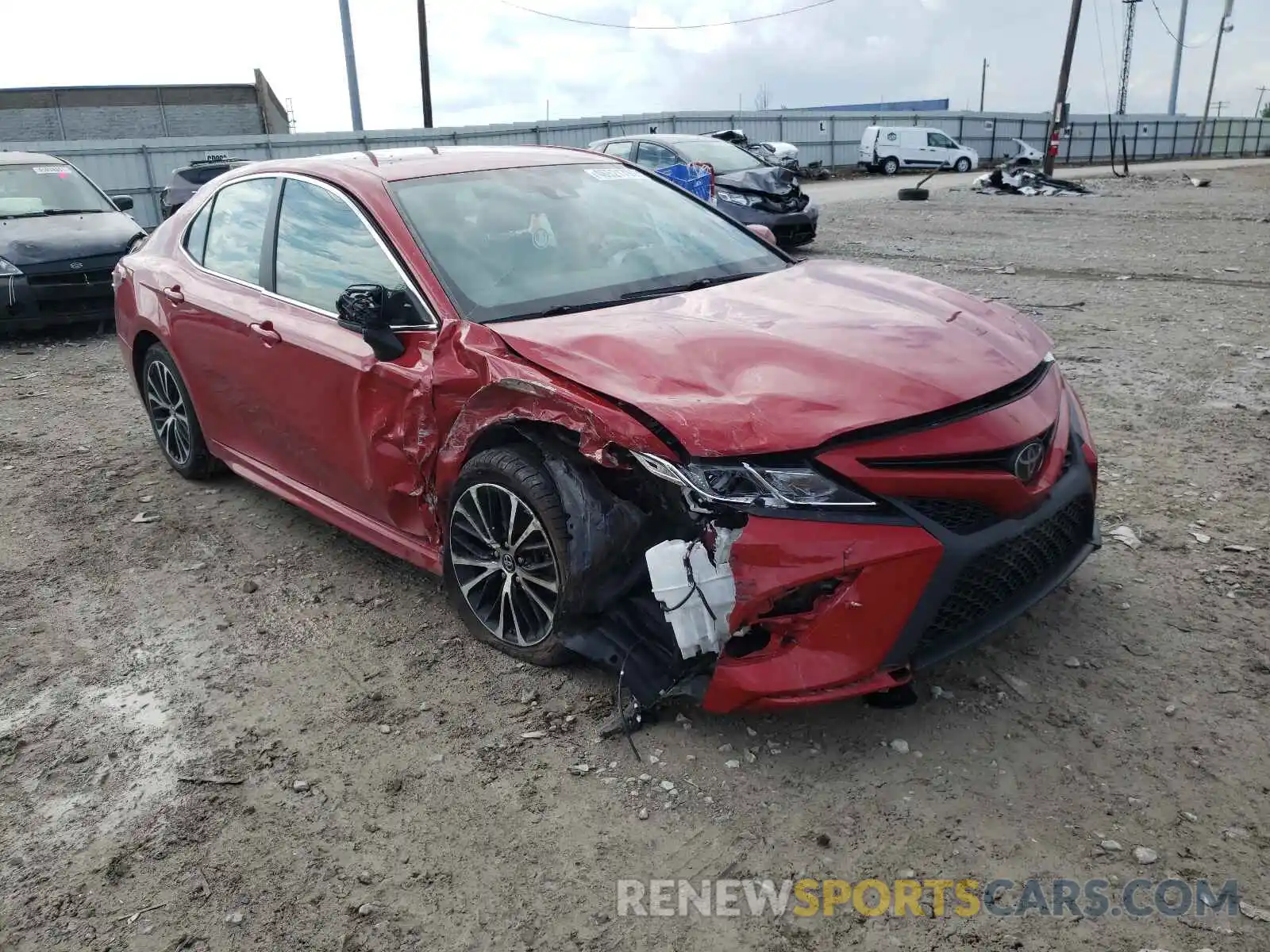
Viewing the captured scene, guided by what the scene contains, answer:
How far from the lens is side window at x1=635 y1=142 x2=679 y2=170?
13.1 m

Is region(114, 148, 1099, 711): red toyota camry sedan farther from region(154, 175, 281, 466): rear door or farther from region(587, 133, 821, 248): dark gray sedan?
region(587, 133, 821, 248): dark gray sedan

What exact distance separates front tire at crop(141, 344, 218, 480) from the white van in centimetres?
3344

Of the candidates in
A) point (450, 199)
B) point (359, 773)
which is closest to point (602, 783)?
point (359, 773)

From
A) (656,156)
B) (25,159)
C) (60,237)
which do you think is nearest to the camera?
(60,237)

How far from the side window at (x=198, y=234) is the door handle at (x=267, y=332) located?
0.96 metres

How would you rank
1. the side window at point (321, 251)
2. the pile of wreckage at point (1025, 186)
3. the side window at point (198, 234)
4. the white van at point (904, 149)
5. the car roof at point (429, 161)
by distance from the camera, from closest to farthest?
the side window at point (321, 251) → the car roof at point (429, 161) → the side window at point (198, 234) → the pile of wreckage at point (1025, 186) → the white van at point (904, 149)

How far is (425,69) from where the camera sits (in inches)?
1088

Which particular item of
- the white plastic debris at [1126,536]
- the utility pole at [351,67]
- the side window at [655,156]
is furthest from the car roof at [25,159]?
the utility pole at [351,67]

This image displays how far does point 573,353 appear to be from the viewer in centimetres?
300

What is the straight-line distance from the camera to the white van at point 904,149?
115ft

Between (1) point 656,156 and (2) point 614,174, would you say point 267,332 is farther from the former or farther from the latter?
(1) point 656,156

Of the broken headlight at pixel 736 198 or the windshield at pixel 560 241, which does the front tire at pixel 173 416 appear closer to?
the windshield at pixel 560 241

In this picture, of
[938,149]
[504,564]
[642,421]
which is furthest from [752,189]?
[938,149]

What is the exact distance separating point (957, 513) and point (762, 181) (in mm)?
10845
